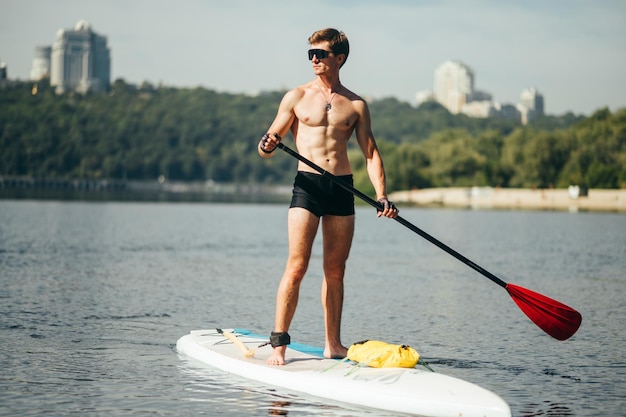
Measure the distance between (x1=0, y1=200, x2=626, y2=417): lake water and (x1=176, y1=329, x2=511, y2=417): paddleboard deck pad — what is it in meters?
0.16

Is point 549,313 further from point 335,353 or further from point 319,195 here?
point 319,195

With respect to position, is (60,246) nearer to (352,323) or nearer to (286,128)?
(352,323)

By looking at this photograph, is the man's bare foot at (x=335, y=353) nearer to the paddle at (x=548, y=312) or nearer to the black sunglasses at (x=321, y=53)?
the paddle at (x=548, y=312)

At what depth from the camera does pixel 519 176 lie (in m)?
130

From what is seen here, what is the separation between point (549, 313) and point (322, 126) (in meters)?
3.06

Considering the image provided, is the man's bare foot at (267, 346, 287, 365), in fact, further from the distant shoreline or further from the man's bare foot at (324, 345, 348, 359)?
the distant shoreline

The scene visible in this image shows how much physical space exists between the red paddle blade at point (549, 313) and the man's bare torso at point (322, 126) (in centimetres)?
230

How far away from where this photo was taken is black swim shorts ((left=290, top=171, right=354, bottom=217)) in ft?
33.9

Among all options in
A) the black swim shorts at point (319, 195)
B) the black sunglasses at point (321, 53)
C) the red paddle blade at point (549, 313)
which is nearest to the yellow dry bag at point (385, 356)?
the black swim shorts at point (319, 195)

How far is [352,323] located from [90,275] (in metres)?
8.77

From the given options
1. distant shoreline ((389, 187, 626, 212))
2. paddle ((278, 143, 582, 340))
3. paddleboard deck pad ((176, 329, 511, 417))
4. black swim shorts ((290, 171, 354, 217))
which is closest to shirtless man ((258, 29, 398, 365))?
black swim shorts ((290, 171, 354, 217))

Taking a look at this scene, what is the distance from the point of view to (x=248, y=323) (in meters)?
15.1

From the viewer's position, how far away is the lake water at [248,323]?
955cm

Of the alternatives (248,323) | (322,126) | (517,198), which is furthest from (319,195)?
(517,198)
